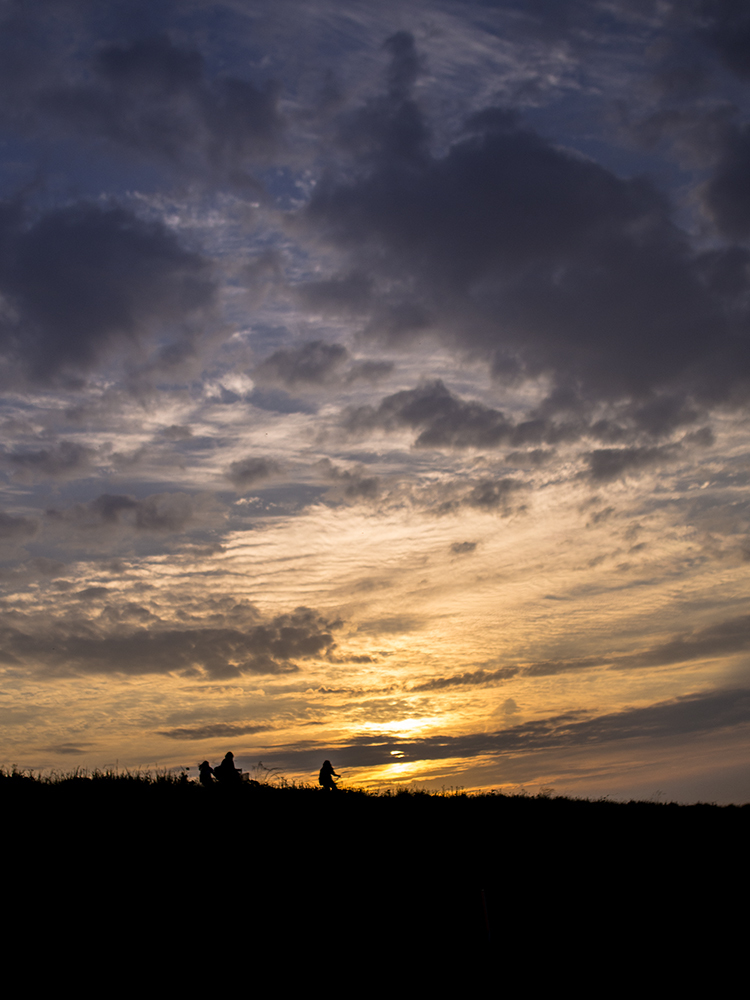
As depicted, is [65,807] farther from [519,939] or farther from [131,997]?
[519,939]

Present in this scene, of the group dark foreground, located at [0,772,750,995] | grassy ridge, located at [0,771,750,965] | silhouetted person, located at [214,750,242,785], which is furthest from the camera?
silhouetted person, located at [214,750,242,785]

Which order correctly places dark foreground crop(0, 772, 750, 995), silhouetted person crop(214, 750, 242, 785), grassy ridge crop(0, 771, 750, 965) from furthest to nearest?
silhouetted person crop(214, 750, 242, 785), grassy ridge crop(0, 771, 750, 965), dark foreground crop(0, 772, 750, 995)

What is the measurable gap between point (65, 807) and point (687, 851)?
16890mm

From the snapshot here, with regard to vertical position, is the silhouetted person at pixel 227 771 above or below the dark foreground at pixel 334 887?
above

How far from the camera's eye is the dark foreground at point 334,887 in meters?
10.7

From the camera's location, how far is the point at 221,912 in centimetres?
1138

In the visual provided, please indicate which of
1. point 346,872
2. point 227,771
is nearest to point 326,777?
point 227,771

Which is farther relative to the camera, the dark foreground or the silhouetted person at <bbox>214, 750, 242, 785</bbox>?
the silhouetted person at <bbox>214, 750, 242, 785</bbox>

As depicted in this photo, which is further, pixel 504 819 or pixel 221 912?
pixel 504 819

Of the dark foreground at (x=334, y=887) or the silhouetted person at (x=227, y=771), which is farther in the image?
the silhouetted person at (x=227, y=771)

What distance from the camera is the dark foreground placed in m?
10.7

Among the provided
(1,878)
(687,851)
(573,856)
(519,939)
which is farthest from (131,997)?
(687,851)

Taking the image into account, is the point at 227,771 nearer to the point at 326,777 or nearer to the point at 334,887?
the point at 326,777

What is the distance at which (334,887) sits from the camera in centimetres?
1334
